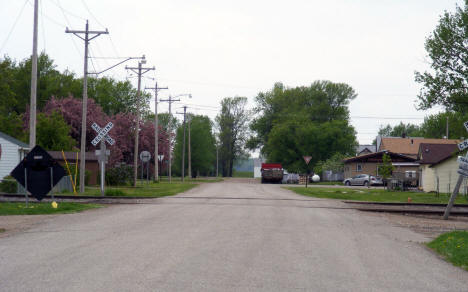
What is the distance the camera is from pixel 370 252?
1108 cm

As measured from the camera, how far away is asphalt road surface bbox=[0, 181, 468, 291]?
7.60 meters

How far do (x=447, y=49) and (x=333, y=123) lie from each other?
2269 inches

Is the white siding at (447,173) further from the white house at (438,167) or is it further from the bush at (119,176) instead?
the bush at (119,176)

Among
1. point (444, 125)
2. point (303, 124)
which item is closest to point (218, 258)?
point (303, 124)

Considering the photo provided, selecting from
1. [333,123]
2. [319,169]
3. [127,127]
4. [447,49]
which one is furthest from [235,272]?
[333,123]

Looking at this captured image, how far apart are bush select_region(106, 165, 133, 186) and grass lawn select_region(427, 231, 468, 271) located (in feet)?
118

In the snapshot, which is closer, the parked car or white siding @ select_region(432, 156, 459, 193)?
white siding @ select_region(432, 156, 459, 193)

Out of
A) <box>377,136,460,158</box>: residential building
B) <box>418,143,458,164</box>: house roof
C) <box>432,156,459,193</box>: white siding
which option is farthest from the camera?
<box>377,136,460,158</box>: residential building

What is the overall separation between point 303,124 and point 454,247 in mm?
81181

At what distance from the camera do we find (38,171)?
21.8 metres

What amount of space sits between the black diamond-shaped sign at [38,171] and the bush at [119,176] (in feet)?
81.2

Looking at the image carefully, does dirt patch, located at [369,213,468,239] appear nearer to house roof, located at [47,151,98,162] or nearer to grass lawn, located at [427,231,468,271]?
grass lawn, located at [427,231,468,271]

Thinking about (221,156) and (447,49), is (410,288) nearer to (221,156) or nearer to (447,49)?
(447,49)

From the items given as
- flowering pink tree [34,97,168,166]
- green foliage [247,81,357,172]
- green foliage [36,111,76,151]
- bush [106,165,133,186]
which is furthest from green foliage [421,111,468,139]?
flowering pink tree [34,97,168,166]
